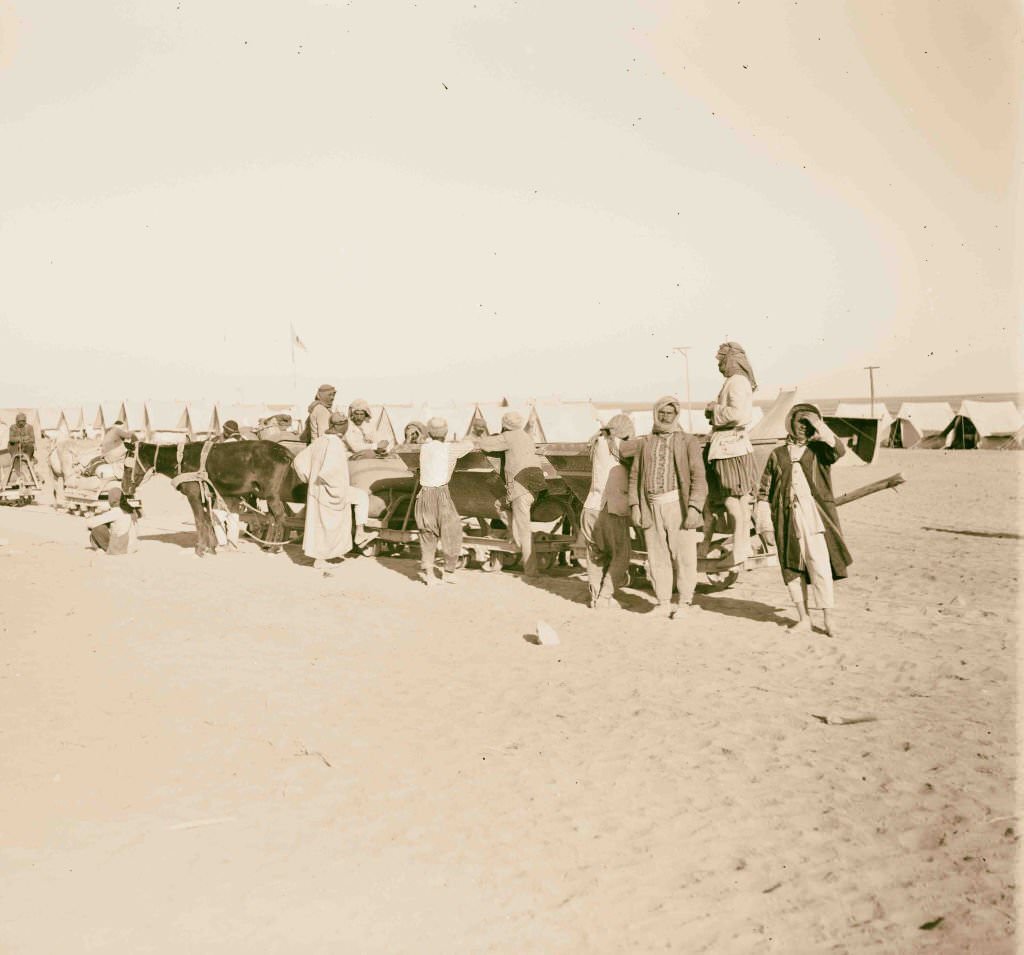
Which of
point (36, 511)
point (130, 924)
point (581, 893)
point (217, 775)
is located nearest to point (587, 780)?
point (581, 893)

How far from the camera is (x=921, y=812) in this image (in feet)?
13.8

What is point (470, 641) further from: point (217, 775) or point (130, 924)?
point (130, 924)

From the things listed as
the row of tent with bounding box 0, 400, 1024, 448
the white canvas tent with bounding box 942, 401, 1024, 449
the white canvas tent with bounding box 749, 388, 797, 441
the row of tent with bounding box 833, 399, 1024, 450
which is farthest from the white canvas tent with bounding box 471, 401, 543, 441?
the white canvas tent with bounding box 749, 388, 797, 441

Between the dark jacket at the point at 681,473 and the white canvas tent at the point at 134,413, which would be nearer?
the dark jacket at the point at 681,473

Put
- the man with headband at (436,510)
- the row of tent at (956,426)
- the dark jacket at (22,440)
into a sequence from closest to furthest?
the man with headband at (436,510) → the dark jacket at (22,440) → the row of tent at (956,426)

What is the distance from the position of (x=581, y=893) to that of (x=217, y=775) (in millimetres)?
2151

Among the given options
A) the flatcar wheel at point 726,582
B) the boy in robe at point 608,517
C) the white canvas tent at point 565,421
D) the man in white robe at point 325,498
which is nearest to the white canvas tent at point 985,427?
the white canvas tent at point 565,421

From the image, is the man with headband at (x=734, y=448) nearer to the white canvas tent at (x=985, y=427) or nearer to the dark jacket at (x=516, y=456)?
the dark jacket at (x=516, y=456)

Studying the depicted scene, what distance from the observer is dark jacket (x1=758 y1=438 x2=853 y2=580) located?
768 centimetres

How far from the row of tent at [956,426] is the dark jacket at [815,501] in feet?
88.7

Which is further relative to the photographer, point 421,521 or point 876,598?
point 421,521

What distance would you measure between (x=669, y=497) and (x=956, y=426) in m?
30.1

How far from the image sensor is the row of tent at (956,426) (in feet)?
110

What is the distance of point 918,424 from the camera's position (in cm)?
3650
